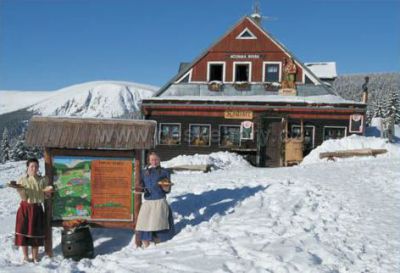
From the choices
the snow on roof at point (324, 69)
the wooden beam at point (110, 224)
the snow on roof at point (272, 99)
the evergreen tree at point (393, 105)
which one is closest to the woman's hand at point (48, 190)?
the wooden beam at point (110, 224)

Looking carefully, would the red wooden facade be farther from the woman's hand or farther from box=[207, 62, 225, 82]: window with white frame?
the woman's hand

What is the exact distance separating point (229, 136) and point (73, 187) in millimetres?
13352

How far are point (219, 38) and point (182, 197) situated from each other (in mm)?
13158

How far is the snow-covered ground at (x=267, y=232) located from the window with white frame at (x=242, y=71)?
411 inches

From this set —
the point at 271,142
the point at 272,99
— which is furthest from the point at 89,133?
the point at 271,142

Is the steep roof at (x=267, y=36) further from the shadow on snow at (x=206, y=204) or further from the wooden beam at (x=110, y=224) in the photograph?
the wooden beam at (x=110, y=224)

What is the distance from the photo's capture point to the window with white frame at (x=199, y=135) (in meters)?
20.8

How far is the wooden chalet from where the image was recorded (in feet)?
66.3

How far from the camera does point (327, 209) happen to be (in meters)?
8.90

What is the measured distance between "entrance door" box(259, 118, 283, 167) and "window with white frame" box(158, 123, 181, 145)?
3.80 m

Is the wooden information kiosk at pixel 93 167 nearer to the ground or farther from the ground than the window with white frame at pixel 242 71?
nearer to the ground

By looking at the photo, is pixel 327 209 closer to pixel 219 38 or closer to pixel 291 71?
pixel 291 71

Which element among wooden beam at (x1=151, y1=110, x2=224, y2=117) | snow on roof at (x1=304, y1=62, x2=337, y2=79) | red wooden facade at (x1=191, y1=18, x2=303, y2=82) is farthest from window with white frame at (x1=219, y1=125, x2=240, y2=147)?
snow on roof at (x1=304, y1=62, x2=337, y2=79)

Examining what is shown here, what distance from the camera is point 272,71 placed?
856 inches
